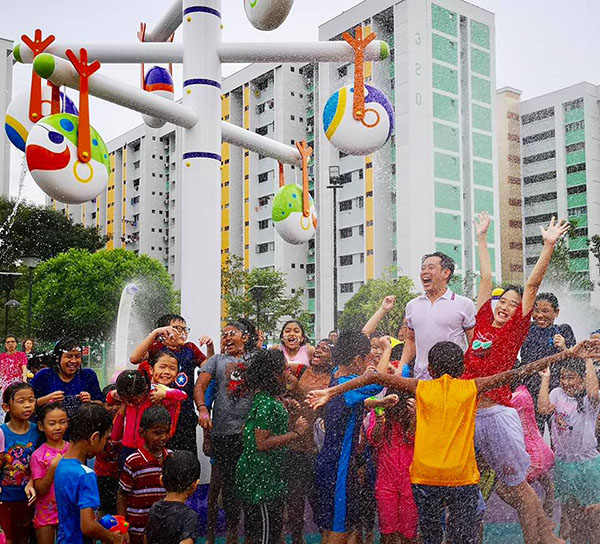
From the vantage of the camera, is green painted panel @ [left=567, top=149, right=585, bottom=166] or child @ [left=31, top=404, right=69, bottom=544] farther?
green painted panel @ [left=567, top=149, right=585, bottom=166]

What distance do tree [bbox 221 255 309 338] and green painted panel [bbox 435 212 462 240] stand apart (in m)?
3.75

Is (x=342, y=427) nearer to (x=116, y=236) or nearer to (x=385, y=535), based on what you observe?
(x=385, y=535)

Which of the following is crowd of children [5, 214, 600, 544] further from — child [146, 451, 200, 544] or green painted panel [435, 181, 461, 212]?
green painted panel [435, 181, 461, 212]

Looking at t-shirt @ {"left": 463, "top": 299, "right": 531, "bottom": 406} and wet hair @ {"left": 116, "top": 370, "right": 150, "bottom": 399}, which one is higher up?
t-shirt @ {"left": 463, "top": 299, "right": 531, "bottom": 406}

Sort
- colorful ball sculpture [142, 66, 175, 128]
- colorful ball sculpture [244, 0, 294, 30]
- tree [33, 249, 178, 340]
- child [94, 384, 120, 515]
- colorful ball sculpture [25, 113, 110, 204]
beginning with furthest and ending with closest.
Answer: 1. tree [33, 249, 178, 340]
2. colorful ball sculpture [142, 66, 175, 128]
3. colorful ball sculpture [244, 0, 294, 30]
4. colorful ball sculpture [25, 113, 110, 204]
5. child [94, 384, 120, 515]

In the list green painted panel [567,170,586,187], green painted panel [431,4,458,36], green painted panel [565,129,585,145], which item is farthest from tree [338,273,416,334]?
green painted panel [431,4,458,36]

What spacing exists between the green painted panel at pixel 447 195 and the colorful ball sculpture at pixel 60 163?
2678 millimetres

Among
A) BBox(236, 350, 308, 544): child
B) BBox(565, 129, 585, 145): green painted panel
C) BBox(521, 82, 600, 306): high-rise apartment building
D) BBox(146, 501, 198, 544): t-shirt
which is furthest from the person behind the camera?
BBox(565, 129, 585, 145): green painted panel

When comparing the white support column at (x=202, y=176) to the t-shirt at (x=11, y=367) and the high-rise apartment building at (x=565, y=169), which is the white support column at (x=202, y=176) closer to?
the high-rise apartment building at (x=565, y=169)

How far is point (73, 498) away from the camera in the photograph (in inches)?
117

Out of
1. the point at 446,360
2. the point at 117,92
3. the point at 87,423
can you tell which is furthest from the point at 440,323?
the point at 117,92

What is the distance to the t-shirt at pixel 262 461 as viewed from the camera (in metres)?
3.36

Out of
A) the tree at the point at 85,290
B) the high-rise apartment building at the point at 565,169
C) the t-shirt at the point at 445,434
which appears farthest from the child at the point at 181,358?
the tree at the point at 85,290

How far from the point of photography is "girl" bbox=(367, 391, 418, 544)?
3477 millimetres
